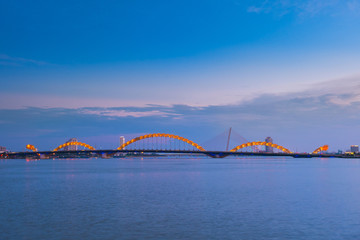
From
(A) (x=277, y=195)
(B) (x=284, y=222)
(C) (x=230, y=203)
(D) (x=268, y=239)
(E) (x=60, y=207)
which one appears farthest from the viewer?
(A) (x=277, y=195)

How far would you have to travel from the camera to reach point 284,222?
1839 centimetres

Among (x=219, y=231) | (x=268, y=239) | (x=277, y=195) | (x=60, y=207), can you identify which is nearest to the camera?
(x=268, y=239)

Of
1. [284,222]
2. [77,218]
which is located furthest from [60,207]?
[284,222]

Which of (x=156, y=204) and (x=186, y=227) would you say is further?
(x=156, y=204)

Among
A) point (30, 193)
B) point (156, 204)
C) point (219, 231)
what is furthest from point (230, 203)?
point (30, 193)

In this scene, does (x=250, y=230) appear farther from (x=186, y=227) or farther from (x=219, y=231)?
(x=186, y=227)

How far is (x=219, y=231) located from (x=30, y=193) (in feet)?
67.0

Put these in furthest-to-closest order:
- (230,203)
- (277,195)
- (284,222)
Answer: (277,195) → (230,203) → (284,222)

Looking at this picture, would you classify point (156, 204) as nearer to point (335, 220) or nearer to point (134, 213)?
point (134, 213)

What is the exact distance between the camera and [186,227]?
17.3m

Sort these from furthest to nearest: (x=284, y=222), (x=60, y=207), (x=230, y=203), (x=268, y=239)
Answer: (x=230, y=203) < (x=60, y=207) < (x=284, y=222) < (x=268, y=239)

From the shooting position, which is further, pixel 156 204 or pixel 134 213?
pixel 156 204

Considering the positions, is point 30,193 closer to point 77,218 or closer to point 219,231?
point 77,218

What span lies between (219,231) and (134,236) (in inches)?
148
